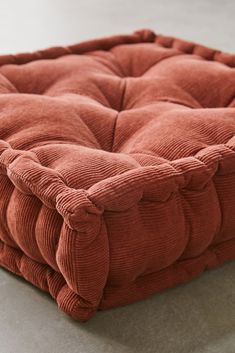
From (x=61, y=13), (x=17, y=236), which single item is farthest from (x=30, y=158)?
(x=61, y=13)

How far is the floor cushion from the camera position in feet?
3.56

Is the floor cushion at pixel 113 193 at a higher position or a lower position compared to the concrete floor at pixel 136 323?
higher

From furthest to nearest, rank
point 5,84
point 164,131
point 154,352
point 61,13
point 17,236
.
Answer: point 61,13
point 5,84
point 164,131
point 17,236
point 154,352

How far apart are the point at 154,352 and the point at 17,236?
286mm

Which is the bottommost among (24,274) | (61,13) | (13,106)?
(61,13)

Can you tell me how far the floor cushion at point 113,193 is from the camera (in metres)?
1.08

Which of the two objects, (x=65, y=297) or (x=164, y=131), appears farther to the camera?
(x=164, y=131)

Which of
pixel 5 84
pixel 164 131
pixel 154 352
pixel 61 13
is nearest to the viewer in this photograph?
pixel 154 352

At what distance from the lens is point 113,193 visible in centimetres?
107

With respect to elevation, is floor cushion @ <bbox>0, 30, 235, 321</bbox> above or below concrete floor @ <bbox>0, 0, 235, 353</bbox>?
above

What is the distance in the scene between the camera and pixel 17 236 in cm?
118

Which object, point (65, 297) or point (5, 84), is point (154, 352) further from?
point (5, 84)

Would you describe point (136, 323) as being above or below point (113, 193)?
below

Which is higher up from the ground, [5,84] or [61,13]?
[5,84]
